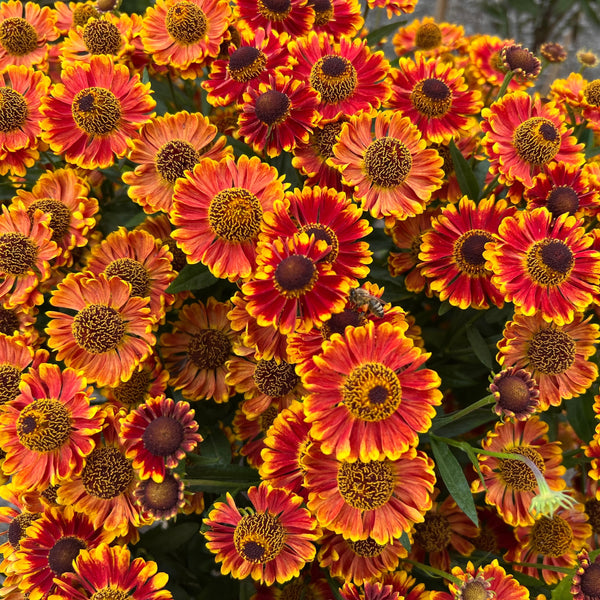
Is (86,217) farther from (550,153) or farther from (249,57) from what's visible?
(550,153)

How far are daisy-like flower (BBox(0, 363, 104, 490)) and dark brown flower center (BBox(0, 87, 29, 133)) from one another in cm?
61

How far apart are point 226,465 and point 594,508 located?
0.88m

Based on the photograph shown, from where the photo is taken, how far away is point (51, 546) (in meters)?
1.13

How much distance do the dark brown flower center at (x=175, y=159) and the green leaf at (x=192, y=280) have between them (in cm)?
20

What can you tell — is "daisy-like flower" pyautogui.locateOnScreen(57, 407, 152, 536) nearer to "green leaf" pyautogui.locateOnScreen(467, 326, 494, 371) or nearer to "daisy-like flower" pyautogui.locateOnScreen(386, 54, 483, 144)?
"green leaf" pyautogui.locateOnScreen(467, 326, 494, 371)

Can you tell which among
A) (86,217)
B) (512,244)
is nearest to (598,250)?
(512,244)

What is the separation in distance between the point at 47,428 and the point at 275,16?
1.04 metres

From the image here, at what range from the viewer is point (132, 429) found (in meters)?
1.05

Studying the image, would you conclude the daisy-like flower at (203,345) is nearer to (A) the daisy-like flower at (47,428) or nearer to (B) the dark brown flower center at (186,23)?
(A) the daisy-like flower at (47,428)

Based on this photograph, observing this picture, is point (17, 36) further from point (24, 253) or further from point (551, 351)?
point (551, 351)

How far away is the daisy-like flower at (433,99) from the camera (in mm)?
1347

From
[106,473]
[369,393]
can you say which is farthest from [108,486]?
[369,393]

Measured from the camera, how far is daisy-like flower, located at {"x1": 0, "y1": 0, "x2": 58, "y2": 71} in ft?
4.95

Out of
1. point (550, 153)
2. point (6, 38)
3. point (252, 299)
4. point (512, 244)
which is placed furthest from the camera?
point (6, 38)
